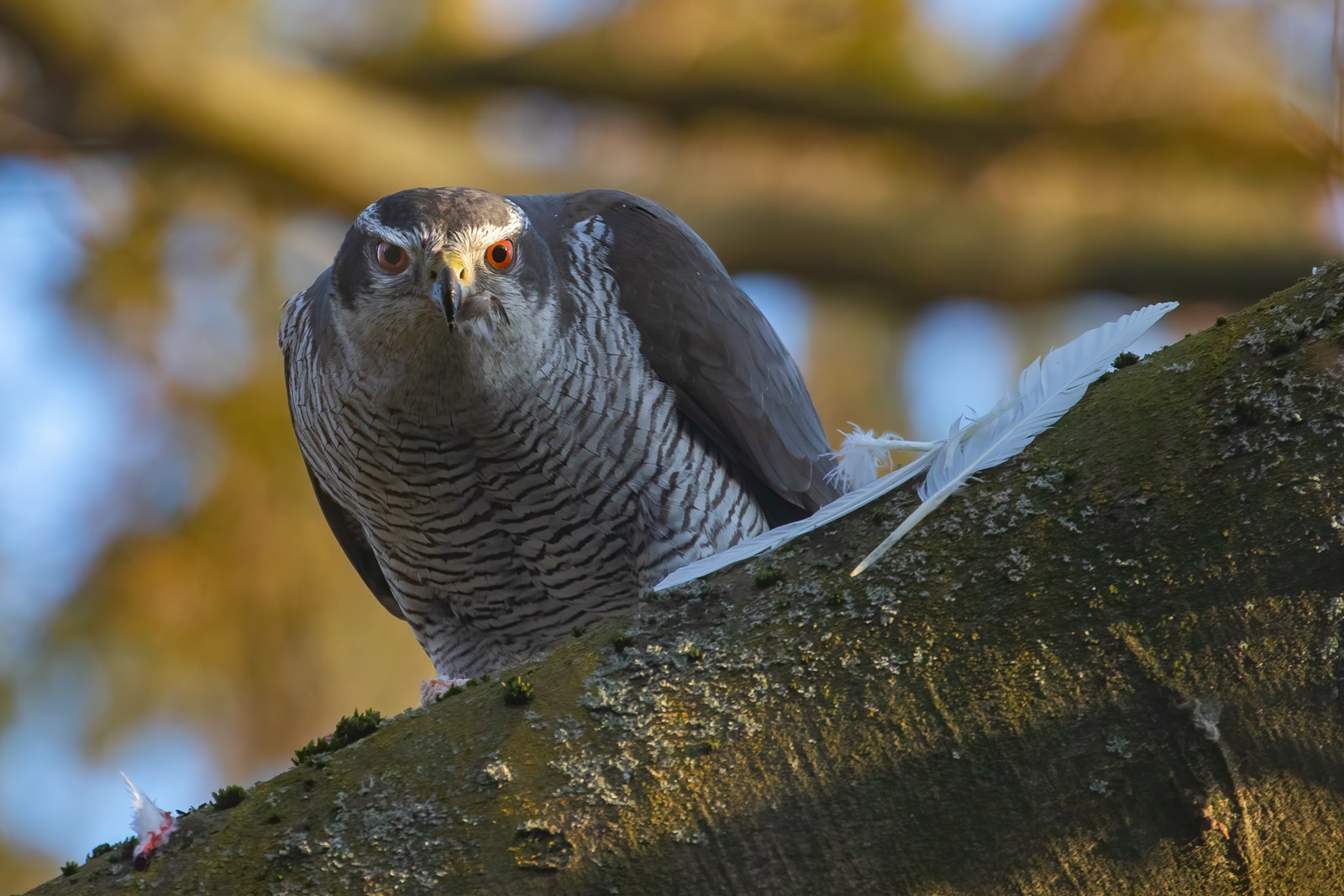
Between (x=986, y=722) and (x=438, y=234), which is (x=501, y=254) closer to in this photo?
(x=438, y=234)

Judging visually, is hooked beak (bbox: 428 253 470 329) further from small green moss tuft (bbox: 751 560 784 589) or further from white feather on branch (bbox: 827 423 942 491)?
small green moss tuft (bbox: 751 560 784 589)

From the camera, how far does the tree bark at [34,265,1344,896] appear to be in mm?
1522

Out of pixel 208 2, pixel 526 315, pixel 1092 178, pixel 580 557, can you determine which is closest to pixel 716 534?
pixel 580 557

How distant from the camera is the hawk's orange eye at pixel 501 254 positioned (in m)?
3.49

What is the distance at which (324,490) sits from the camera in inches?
181

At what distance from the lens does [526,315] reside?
3.55 metres

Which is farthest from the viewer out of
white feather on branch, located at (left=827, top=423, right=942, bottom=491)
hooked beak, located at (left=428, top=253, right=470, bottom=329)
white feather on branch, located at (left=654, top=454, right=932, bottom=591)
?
hooked beak, located at (left=428, top=253, right=470, bottom=329)

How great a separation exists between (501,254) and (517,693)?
80.6 inches

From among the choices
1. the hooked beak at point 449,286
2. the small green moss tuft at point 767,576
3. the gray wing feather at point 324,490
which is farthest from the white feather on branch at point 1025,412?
the gray wing feather at point 324,490

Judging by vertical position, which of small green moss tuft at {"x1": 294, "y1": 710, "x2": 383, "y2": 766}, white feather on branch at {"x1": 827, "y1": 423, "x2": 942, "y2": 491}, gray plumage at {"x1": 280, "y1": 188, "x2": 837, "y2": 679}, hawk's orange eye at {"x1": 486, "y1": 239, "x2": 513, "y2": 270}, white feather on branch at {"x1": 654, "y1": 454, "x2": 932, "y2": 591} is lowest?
small green moss tuft at {"x1": 294, "y1": 710, "x2": 383, "y2": 766}

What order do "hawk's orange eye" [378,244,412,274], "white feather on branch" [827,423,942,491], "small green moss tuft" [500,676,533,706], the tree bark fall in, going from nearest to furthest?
1. the tree bark
2. "small green moss tuft" [500,676,533,706]
3. "white feather on branch" [827,423,942,491]
4. "hawk's orange eye" [378,244,412,274]

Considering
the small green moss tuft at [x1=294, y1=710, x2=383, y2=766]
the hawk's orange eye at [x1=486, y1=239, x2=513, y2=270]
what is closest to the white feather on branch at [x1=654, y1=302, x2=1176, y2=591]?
the small green moss tuft at [x1=294, y1=710, x2=383, y2=766]

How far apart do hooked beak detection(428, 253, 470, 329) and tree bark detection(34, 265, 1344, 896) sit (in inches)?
67.5

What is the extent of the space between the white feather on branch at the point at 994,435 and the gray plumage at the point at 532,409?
1.58 m
